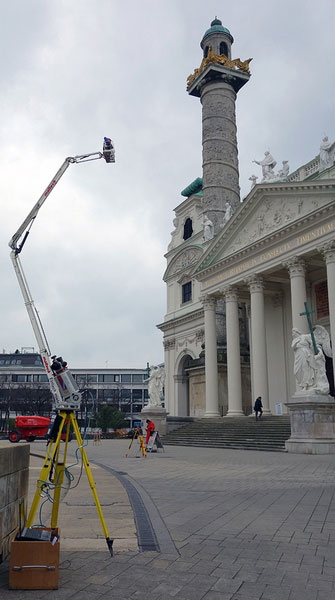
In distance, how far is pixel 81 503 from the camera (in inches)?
345

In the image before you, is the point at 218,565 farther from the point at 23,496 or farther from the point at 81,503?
the point at 81,503

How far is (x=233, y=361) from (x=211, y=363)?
9.40 feet

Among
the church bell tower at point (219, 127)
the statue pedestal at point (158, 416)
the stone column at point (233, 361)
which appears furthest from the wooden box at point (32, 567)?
the church bell tower at point (219, 127)

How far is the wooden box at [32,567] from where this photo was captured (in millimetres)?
4156

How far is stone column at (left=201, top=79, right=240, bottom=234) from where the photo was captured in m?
43.7

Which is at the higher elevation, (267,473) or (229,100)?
(229,100)

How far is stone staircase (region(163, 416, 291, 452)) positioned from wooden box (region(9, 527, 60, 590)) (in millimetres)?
18577

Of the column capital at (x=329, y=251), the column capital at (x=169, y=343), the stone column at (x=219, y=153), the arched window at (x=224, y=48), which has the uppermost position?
the arched window at (x=224, y=48)

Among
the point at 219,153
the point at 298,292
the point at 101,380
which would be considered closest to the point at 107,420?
the point at 219,153

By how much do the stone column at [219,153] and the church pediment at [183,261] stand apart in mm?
4774

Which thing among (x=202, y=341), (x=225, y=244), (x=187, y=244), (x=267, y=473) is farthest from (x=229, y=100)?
(x=267, y=473)

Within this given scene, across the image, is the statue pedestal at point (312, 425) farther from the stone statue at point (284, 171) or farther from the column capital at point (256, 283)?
the stone statue at point (284, 171)

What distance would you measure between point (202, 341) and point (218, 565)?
39584mm

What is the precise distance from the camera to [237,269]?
110 ft
